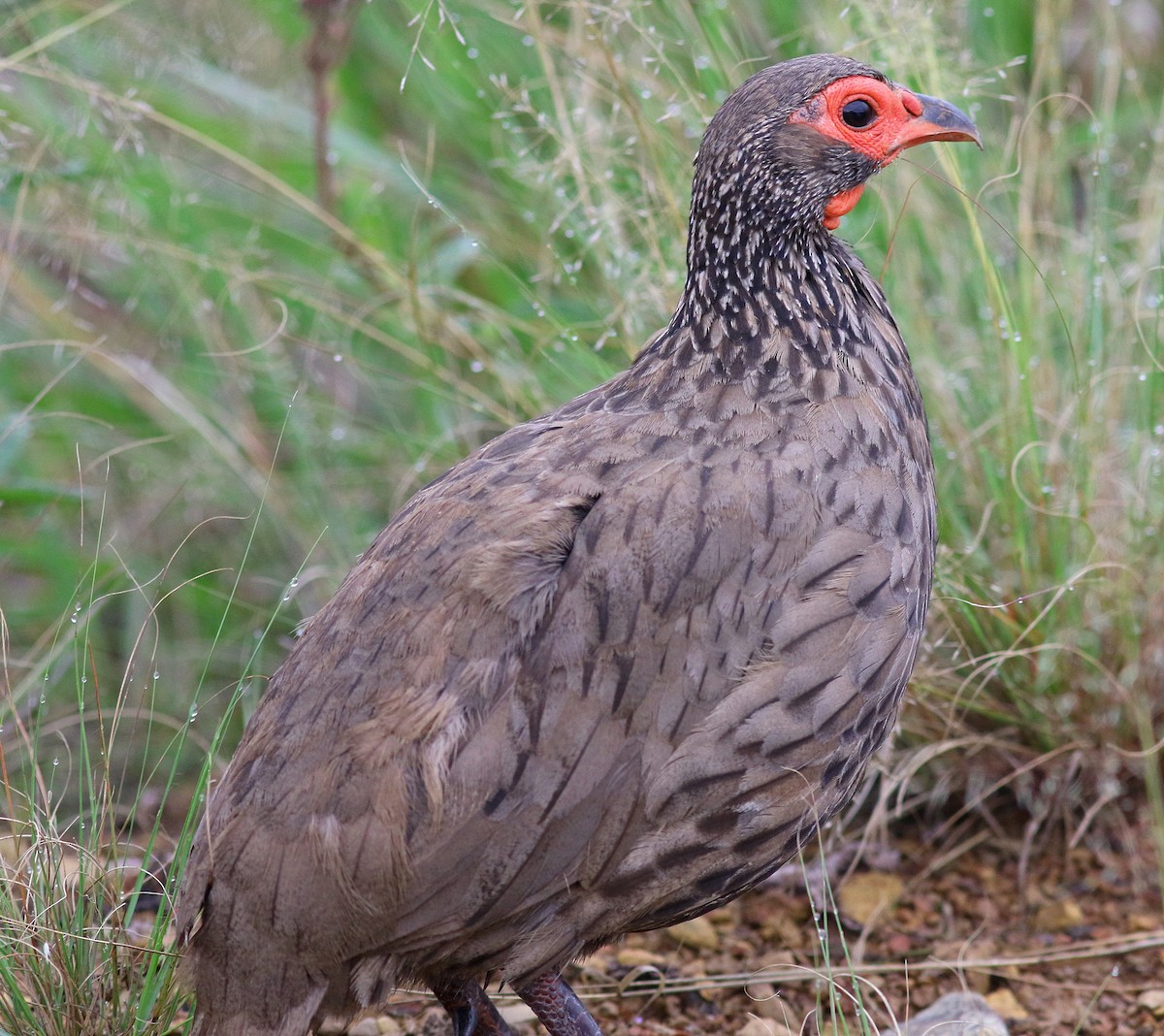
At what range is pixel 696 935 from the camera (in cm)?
351

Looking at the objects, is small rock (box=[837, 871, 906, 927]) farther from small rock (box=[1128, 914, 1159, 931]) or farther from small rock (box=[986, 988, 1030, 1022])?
small rock (box=[1128, 914, 1159, 931])

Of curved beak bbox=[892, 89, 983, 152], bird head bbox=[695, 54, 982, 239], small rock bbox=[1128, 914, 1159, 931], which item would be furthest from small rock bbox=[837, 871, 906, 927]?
curved beak bbox=[892, 89, 983, 152]

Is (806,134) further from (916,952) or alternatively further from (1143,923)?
(1143,923)

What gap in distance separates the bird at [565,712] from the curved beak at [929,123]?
27 cm

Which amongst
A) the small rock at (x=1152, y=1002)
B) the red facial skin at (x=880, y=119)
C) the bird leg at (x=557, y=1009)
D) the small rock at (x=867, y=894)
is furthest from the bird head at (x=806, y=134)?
the small rock at (x=1152, y=1002)

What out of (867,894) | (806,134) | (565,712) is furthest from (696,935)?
(806,134)

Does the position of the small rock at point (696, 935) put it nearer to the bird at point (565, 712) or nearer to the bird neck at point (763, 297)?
the bird at point (565, 712)

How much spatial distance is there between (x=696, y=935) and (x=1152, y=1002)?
97cm

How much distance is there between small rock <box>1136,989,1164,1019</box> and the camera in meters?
3.16

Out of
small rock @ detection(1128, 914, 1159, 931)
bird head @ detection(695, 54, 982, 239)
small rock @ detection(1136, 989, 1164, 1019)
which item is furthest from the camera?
small rock @ detection(1128, 914, 1159, 931)

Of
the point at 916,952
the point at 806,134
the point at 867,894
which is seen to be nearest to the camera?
the point at 806,134

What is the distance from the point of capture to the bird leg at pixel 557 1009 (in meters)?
2.83

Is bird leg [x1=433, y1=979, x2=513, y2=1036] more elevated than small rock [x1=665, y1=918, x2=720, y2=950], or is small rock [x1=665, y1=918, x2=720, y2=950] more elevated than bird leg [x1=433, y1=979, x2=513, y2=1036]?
bird leg [x1=433, y1=979, x2=513, y2=1036]

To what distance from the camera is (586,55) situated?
3850 mm
